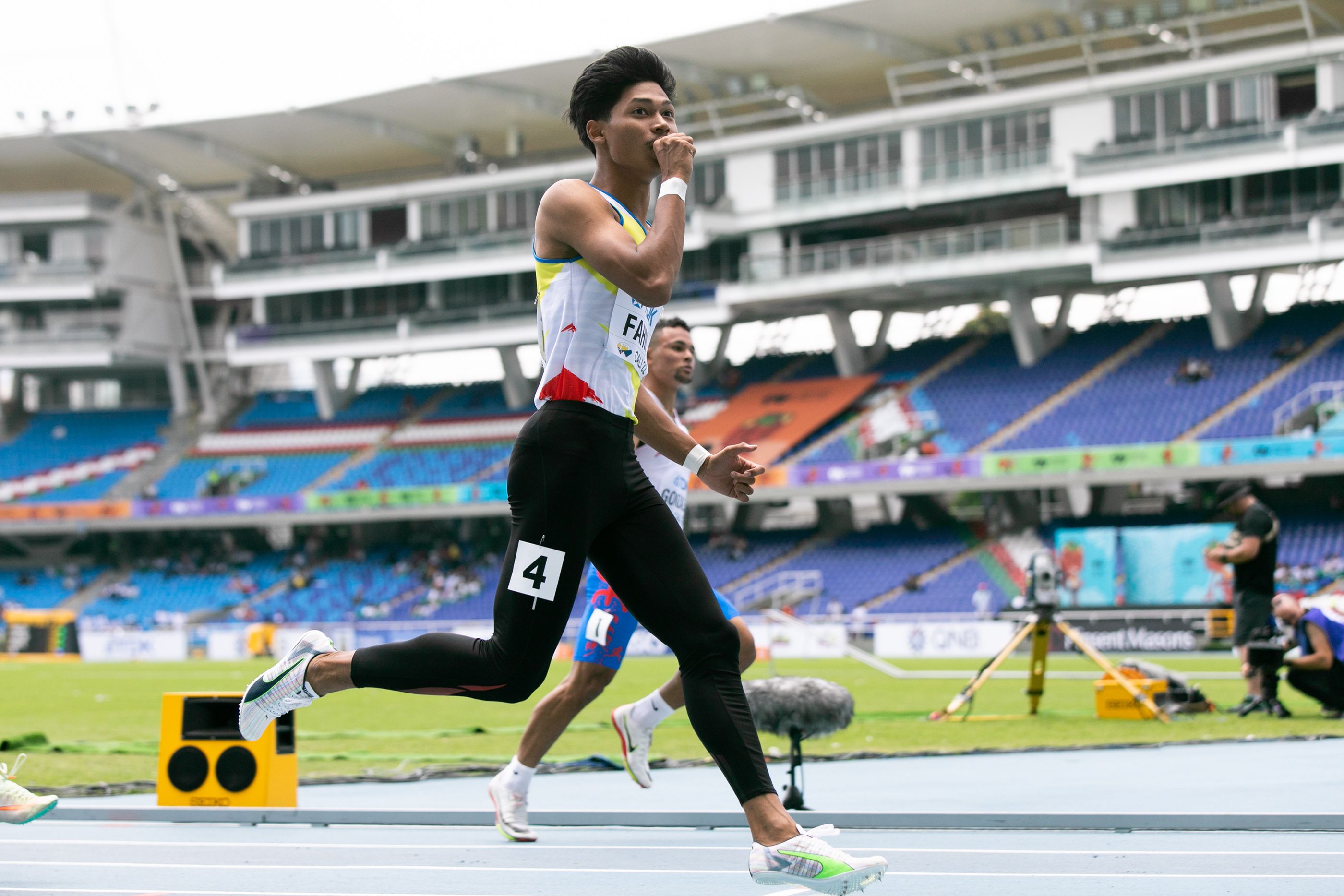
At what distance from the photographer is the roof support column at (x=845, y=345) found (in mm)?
43969

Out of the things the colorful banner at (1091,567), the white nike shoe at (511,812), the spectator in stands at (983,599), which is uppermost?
the white nike shoe at (511,812)

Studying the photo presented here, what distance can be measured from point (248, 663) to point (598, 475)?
31825 millimetres

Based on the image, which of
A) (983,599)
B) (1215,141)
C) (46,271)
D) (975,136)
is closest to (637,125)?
(983,599)

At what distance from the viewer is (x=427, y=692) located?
4309 mm

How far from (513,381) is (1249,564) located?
3936 cm

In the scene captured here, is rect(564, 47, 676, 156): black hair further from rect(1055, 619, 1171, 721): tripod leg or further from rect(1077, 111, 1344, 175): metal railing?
rect(1077, 111, 1344, 175): metal railing

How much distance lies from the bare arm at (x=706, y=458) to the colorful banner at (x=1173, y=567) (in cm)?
2858

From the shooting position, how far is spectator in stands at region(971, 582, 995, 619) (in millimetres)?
34469

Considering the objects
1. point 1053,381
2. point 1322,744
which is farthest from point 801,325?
point 1322,744

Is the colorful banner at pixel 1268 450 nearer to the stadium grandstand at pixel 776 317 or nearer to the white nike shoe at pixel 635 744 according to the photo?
the stadium grandstand at pixel 776 317

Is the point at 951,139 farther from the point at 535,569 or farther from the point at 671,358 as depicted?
the point at 535,569

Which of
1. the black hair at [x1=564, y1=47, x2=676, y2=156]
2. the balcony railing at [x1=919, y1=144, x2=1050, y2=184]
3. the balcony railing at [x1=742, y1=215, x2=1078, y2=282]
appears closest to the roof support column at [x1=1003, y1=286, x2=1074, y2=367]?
the balcony railing at [x1=742, y1=215, x2=1078, y2=282]

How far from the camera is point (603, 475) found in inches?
161

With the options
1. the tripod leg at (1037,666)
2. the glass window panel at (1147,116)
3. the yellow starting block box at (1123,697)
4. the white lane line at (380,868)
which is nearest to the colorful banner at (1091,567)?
the glass window panel at (1147,116)
